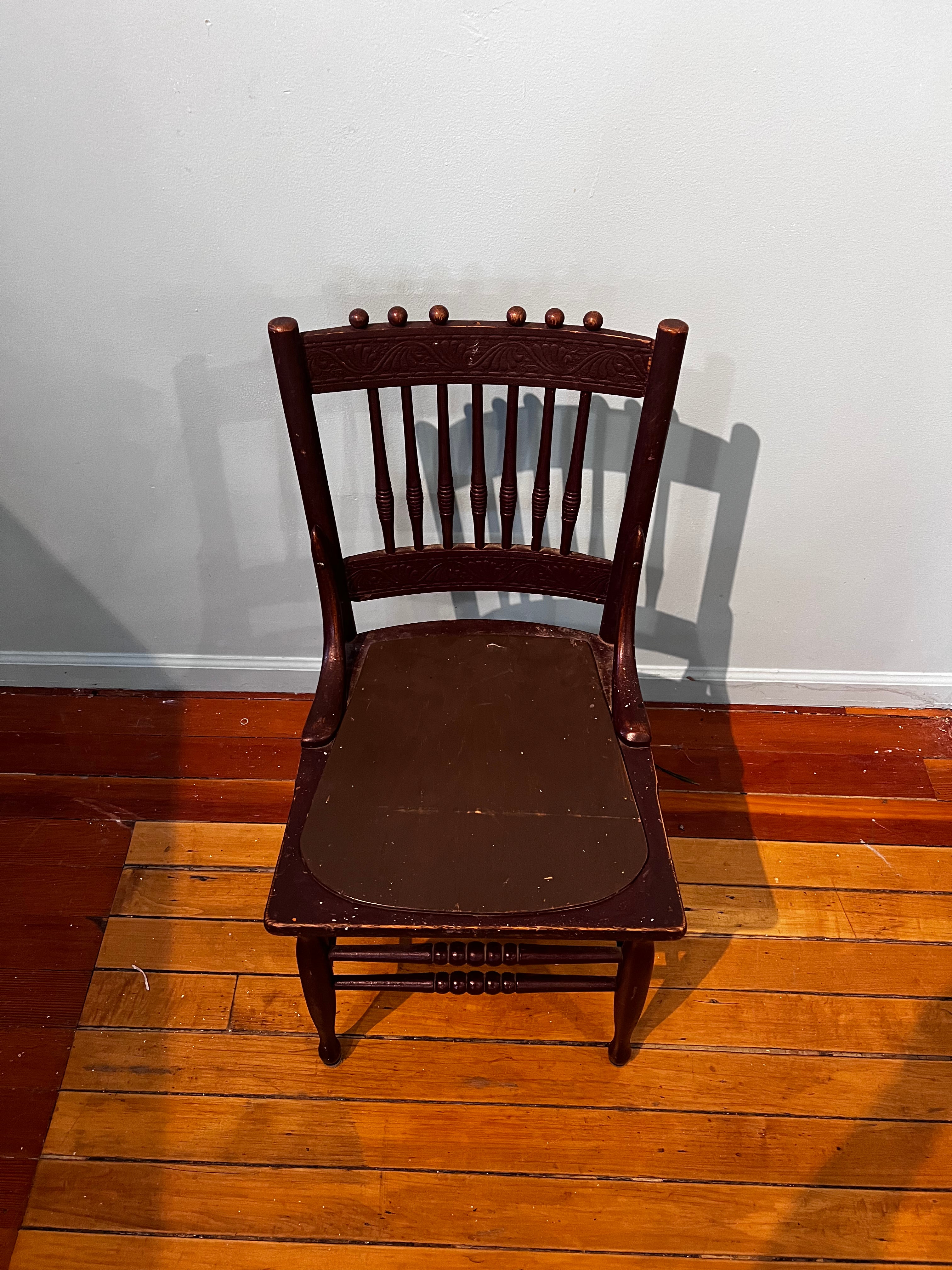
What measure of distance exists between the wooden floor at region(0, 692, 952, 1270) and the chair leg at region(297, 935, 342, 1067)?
2.4 inches

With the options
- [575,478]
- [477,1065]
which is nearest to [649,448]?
[575,478]

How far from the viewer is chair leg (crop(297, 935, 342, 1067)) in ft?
4.42

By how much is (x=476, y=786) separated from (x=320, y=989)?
39cm

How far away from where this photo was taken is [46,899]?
1.79 metres

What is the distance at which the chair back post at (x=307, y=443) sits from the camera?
1.30 m

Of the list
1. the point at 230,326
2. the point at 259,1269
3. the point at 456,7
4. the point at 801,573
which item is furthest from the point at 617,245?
the point at 259,1269

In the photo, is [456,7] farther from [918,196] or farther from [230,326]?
[918,196]

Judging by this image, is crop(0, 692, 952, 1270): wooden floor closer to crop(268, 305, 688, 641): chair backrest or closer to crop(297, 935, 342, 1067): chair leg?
crop(297, 935, 342, 1067): chair leg

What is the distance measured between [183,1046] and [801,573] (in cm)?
148

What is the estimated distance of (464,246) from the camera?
1.53 m

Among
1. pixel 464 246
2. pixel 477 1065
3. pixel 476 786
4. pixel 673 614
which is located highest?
pixel 464 246

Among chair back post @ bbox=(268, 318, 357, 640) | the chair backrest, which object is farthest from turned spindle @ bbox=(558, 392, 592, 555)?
chair back post @ bbox=(268, 318, 357, 640)

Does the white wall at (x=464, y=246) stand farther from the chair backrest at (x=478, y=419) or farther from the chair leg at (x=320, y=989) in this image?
the chair leg at (x=320, y=989)

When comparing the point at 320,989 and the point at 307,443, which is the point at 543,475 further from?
the point at 320,989
